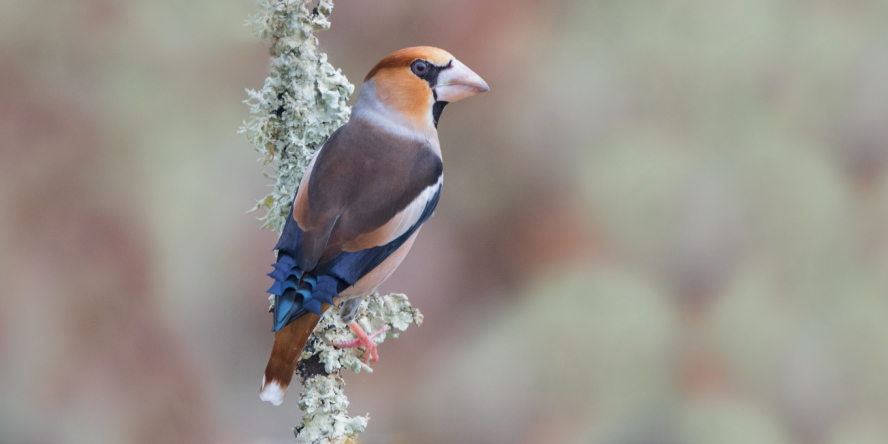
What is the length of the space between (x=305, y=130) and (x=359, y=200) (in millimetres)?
150

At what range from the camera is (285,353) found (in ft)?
2.18

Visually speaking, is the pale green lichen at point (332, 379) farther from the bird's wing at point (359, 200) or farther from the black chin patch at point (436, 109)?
the black chin patch at point (436, 109)

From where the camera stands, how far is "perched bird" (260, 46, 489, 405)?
0.66m

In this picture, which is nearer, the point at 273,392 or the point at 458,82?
the point at 273,392

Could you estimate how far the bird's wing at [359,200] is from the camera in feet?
2.25

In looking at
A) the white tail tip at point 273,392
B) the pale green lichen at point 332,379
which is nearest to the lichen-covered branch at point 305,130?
the pale green lichen at point 332,379

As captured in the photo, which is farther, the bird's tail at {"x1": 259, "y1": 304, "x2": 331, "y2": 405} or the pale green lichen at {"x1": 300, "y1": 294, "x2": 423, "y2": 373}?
the pale green lichen at {"x1": 300, "y1": 294, "x2": 423, "y2": 373}

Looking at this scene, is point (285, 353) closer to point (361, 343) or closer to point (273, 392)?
point (273, 392)

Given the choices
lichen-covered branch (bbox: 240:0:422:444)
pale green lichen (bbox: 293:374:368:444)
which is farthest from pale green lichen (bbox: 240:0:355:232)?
pale green lichen (bbox: 293:374:368:444)

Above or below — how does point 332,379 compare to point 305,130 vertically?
below

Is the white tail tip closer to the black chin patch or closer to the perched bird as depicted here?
the perched bird

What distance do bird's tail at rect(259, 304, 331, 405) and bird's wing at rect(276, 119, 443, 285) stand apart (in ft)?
0.18

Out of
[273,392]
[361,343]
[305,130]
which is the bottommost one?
[273,392]

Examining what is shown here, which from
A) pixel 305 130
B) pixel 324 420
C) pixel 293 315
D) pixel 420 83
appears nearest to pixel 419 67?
pixel 420 83
